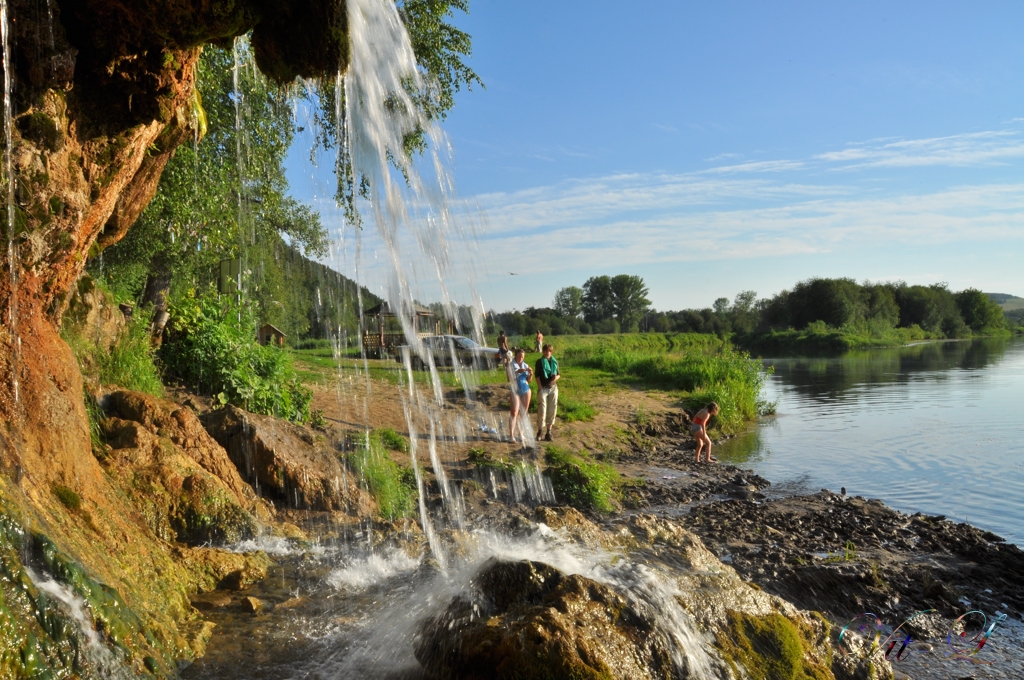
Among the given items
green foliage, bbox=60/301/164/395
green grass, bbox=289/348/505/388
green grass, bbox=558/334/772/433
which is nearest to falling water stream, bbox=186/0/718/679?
green foliage, bbox=60/301/164/395

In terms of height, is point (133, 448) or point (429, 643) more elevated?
point (133, 448)

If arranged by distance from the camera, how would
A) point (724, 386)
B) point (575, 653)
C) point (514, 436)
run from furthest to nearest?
point (724, 386), point (514, 436), point (575, 653)

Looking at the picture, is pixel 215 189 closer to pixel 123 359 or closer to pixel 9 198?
pixel 123 359

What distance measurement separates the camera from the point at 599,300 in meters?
137

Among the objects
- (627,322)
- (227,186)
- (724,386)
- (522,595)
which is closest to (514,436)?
(227,186)

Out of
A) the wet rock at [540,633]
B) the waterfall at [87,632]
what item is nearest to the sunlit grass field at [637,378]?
the wet rock at [540,633]

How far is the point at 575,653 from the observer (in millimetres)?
3660

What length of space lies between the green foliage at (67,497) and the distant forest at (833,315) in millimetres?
80237

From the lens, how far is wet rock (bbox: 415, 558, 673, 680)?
3633 mm

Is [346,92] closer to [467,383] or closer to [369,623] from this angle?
[369,623]

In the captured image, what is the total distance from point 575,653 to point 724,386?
2022 cm

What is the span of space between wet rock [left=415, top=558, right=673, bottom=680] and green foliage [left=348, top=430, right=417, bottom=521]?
4367 mm

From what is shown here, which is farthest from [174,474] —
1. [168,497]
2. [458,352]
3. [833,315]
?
[833,315]

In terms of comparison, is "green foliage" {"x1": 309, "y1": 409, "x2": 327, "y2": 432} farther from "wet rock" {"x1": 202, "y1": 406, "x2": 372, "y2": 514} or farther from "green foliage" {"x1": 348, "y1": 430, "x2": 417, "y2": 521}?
"wet rock" {"x1": 202, "y1": 406, "x2": 372, "y2": 514}
